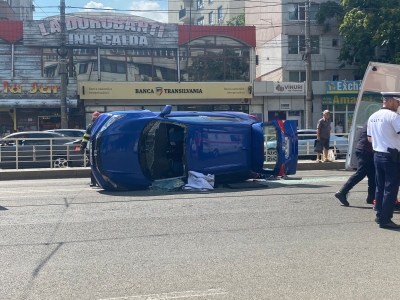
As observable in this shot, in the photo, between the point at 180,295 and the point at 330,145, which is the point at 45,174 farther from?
the point at 180,295

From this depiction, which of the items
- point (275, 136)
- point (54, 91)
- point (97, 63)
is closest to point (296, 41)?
point (97, 63)

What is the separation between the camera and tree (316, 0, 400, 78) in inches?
1291

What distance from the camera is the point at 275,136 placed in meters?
12.2

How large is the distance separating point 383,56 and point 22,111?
24.1 meters

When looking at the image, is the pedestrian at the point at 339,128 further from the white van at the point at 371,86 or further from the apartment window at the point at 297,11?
the white van at the point at 371,86

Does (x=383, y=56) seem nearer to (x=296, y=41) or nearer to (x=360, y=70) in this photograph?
(x=360, y=70)

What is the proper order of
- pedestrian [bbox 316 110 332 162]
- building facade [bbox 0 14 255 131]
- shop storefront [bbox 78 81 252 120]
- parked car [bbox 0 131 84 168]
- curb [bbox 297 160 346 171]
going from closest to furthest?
pedestrian [bbox 316 110 332 162] < curb [bbox 297 160 346 171] < parked car [bbox 0 131 84 168] < building facade [bbox 0 14 255 131] < shop storefront [bbox 78 81 252 120]

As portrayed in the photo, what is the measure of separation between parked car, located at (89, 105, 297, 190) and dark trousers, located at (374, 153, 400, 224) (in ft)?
14.8

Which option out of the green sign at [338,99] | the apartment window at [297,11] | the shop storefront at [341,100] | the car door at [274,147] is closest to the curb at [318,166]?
the car door at [274,147]

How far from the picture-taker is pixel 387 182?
285 inches

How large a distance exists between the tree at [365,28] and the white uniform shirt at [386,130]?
26.9 metres

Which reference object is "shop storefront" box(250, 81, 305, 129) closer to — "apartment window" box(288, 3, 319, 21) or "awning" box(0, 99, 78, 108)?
"apartment window" box(288, 3, 319, 21)

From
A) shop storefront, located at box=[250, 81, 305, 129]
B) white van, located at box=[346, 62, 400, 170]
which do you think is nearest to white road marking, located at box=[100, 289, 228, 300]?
white van, located at box=[346, 62, 400, 170]

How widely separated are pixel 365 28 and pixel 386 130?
1107 inches
